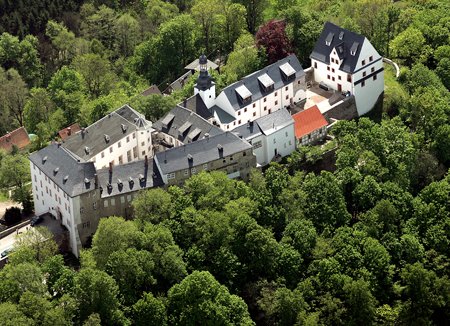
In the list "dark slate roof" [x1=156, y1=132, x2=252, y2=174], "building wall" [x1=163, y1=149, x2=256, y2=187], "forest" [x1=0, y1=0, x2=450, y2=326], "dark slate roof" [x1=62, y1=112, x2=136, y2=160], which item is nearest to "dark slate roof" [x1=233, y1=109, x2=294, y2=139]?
"dark slate roof" [x1=156, y1=132, x2=252, y2=174]

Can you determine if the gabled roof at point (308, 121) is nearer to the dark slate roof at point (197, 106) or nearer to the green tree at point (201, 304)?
the dark slate roof at point (197, 106)

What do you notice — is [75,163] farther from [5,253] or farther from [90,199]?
[5,253]

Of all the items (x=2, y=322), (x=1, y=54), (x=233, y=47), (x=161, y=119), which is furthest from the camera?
(x=1, y=54)

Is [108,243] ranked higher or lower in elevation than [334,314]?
higher

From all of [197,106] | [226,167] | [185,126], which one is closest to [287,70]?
[197,106]

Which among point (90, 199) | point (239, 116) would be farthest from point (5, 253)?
point (239, 116)

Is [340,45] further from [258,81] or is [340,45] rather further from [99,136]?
[99,136]

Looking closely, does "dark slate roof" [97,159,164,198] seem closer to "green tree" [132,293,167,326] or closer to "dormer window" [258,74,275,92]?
"green tree" [132,293,167,326]
